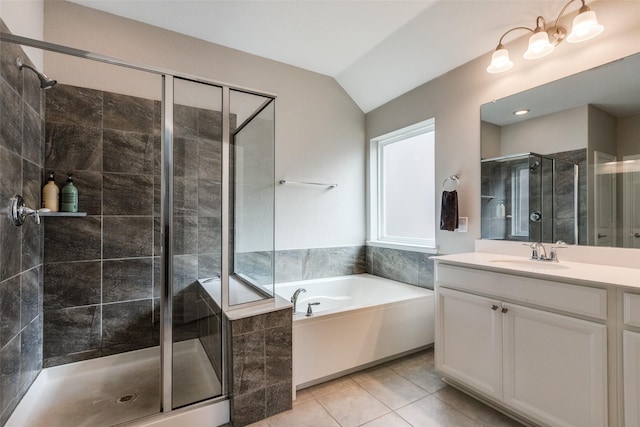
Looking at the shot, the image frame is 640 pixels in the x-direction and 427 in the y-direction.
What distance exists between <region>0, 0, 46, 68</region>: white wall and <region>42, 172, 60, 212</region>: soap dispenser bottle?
2.57 feet

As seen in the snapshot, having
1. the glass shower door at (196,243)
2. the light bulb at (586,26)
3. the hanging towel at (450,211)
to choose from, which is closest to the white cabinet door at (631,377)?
the hanging towel at (450,211)

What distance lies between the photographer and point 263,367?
64.3 inches

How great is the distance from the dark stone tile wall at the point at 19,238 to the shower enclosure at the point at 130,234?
2 cm

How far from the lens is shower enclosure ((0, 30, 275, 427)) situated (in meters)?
1.57

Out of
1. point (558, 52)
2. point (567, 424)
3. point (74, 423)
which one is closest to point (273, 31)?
point (558, 52)

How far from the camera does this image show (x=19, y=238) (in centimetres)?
158

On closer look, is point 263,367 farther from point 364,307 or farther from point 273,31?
point 273,31

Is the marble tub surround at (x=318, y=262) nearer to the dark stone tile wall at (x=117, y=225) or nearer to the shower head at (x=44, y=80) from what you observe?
the dark stone tile wall at (x=117, y=225)

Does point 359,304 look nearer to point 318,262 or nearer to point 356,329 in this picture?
point 356,329

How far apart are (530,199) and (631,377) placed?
113cm

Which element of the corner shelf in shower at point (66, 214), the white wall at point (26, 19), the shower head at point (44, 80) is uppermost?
the white wall at point (26, 19)

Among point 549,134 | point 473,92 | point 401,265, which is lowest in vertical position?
point 401,265

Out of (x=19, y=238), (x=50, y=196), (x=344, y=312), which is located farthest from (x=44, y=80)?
(x=344, y=312)

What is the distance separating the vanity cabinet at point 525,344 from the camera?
1.27 meters
